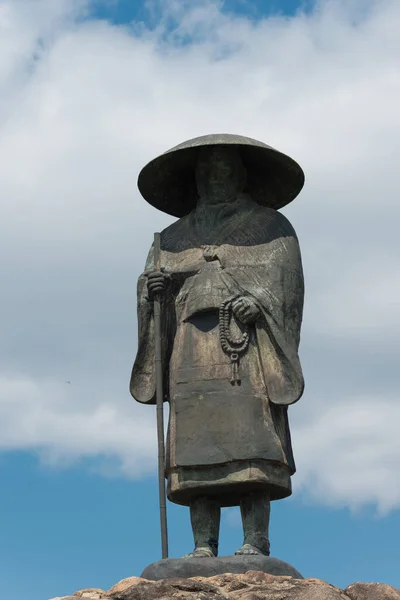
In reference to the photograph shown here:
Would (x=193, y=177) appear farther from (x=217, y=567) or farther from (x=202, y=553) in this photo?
(x=217, y=567)

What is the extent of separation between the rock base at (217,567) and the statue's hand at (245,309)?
7.70 ft

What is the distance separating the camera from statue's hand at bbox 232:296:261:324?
41.3 feet

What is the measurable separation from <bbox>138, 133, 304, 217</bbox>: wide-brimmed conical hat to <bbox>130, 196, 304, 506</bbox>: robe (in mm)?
484

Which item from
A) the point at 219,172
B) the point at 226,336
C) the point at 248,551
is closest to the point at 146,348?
the point at 226,336

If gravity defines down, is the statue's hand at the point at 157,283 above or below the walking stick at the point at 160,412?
above

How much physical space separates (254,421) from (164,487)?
108 centimetres

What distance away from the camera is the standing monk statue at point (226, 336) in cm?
1225

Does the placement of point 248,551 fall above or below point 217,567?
above

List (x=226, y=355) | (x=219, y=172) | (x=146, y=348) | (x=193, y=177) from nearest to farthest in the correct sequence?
1. (x=226, y=355)
2. (x=146, y=348)
3. (x=219, y=172)
4. (x=193, y=177)

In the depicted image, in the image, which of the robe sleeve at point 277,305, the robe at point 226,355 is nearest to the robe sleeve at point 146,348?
the robe at point 226,355

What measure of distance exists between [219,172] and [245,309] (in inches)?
65.0

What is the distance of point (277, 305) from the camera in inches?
501

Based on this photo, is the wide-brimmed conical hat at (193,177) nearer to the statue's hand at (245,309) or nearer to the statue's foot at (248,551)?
the statue's hand at (245,309)

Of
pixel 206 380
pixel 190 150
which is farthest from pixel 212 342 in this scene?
pixel 190 150
